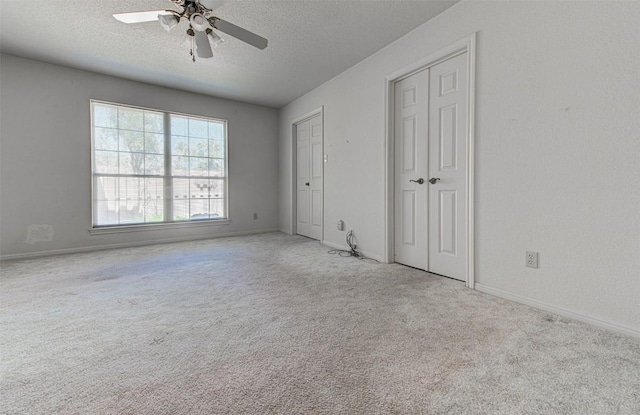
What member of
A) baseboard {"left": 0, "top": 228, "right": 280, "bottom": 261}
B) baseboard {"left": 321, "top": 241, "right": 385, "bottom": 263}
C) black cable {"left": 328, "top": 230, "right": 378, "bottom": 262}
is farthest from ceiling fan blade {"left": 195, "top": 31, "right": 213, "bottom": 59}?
baseboard {"left": 0, "top": 228, "right": 280, "bottom": 261}

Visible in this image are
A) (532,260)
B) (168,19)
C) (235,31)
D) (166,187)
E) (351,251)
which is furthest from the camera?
(166,187)

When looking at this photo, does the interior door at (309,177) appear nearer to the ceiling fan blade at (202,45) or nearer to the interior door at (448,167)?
the interior door at (448,167)

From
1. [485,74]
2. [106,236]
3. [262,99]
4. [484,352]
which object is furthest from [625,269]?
A: [106,236]

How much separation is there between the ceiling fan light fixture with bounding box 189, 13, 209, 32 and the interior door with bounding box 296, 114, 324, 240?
2583 millimetres

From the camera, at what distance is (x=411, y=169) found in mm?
3043

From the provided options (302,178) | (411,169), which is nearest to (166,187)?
(302,178)

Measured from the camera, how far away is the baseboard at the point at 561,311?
1634 mm

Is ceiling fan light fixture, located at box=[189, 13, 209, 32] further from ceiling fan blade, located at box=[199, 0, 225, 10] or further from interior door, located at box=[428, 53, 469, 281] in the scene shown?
interior door, located at box=[428, 53, 469, 281]

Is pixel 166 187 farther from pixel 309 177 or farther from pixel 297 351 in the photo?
pixel 297 351

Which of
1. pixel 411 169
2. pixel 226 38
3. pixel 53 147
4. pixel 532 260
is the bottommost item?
pixel 532 260

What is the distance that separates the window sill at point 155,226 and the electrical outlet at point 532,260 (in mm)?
4630

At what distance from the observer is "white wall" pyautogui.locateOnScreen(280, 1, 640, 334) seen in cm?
163

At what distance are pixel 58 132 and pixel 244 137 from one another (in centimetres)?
268

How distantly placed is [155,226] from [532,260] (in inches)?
195
